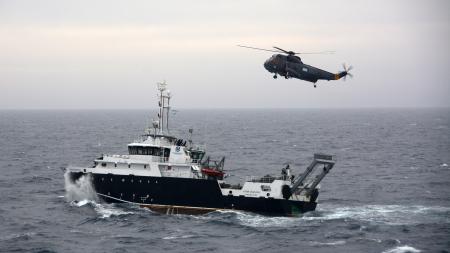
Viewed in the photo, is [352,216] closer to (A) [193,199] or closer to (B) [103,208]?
(A) [193,199]

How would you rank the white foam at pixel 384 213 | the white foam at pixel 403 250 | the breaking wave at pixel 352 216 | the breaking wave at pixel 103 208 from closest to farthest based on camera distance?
the white foam at pixel 403 250 < the breaking wave at pixel 352 216 < the white foam at pixel 384 213 < the breaking wave at pixel 103 208

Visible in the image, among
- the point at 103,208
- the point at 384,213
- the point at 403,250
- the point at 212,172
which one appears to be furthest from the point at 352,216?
the point at 103,208

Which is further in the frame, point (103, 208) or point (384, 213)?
point (384, 213)

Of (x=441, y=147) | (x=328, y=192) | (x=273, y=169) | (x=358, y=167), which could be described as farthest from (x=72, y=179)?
(x=441, y=147)

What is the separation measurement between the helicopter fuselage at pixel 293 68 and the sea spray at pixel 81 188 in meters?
15.1

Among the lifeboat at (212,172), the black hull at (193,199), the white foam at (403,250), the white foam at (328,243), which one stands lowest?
the white foam at (328,243)

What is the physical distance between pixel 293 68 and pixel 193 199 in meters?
11.8

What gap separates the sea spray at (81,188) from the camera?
151 ft

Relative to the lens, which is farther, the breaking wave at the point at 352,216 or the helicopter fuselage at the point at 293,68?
the helicopter fuselage at the point at 293,68

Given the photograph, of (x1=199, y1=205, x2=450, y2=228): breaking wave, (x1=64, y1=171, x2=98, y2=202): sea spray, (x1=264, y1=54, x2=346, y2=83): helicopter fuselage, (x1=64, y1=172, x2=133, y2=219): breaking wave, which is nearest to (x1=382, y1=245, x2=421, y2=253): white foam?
(x1=199, y1=205, x2=450, y2=228): breaking wave

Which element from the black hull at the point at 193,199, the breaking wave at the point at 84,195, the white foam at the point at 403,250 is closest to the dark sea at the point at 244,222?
the white foam at the point at 403,250

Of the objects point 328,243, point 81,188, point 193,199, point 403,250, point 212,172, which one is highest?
point 212,172

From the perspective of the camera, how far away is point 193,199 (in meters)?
44.1

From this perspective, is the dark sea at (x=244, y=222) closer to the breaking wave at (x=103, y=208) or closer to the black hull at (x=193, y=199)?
the breaking wave at (x=103, y=208)
